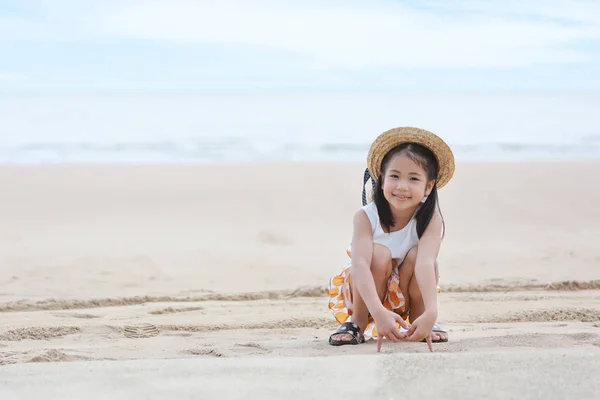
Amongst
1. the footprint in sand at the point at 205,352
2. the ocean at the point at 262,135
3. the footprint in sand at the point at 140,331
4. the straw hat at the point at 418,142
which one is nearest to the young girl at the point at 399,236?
the straw hat at the point at 418,142

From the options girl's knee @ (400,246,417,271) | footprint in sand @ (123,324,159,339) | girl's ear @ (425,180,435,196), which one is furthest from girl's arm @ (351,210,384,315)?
footprint in sand @ (123,324,159,339)

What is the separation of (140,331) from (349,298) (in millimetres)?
1114

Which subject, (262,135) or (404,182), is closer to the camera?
(404,182)

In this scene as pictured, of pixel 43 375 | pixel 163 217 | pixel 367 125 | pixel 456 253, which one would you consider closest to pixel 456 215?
pixel 456 253

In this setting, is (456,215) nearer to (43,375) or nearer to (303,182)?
(303,182)

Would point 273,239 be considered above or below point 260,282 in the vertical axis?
above

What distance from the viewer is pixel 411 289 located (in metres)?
3.24

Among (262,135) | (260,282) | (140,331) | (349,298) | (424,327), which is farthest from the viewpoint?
(262,135)

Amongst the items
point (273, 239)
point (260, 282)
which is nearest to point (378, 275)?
point (260, 282)

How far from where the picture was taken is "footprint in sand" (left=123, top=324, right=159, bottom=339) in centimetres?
374

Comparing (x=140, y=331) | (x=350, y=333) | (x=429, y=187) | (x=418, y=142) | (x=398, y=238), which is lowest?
(x=140, y=331)

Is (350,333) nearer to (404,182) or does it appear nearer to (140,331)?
(404,182)

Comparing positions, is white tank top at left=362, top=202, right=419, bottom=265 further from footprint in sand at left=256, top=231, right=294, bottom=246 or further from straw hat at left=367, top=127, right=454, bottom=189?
footprint in sand at left=256, top=231, right=294, bottom=246

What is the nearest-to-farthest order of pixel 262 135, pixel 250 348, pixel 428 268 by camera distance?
pixel 428 268, pixel 250 348, pixel 262 135
